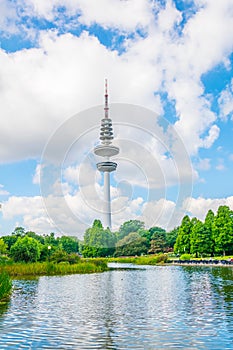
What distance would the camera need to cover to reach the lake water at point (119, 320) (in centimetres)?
1331

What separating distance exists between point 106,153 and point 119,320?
148724 mm

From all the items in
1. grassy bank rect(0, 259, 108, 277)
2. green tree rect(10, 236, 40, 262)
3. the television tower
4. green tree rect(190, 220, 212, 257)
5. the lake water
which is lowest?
the lake water

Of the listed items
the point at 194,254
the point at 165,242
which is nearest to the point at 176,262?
the point at 194,254

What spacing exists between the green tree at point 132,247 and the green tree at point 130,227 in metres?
12.1

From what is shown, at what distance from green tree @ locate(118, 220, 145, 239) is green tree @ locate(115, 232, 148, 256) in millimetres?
12068

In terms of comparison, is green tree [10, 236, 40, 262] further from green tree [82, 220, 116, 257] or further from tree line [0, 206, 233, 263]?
green tree [82, 220, 116, 257]

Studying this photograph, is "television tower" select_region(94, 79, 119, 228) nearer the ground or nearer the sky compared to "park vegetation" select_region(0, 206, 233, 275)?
nearer the sky

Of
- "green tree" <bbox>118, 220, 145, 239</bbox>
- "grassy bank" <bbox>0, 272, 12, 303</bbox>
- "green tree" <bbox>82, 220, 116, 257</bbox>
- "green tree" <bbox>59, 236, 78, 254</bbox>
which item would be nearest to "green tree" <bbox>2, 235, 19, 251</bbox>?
"green tree" <bbox>82, 220, 116, 257</bbox>

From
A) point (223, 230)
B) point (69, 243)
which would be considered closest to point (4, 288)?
point (223, 230)

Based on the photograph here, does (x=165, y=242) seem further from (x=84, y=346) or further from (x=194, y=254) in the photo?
(x=84, y=346)

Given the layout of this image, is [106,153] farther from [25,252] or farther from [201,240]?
[25,252]

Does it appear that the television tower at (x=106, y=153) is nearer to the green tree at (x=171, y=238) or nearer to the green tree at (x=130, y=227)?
the green tree at (x=130, y=227)

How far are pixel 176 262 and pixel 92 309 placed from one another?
194ft

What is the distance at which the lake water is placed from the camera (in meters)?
13.3
